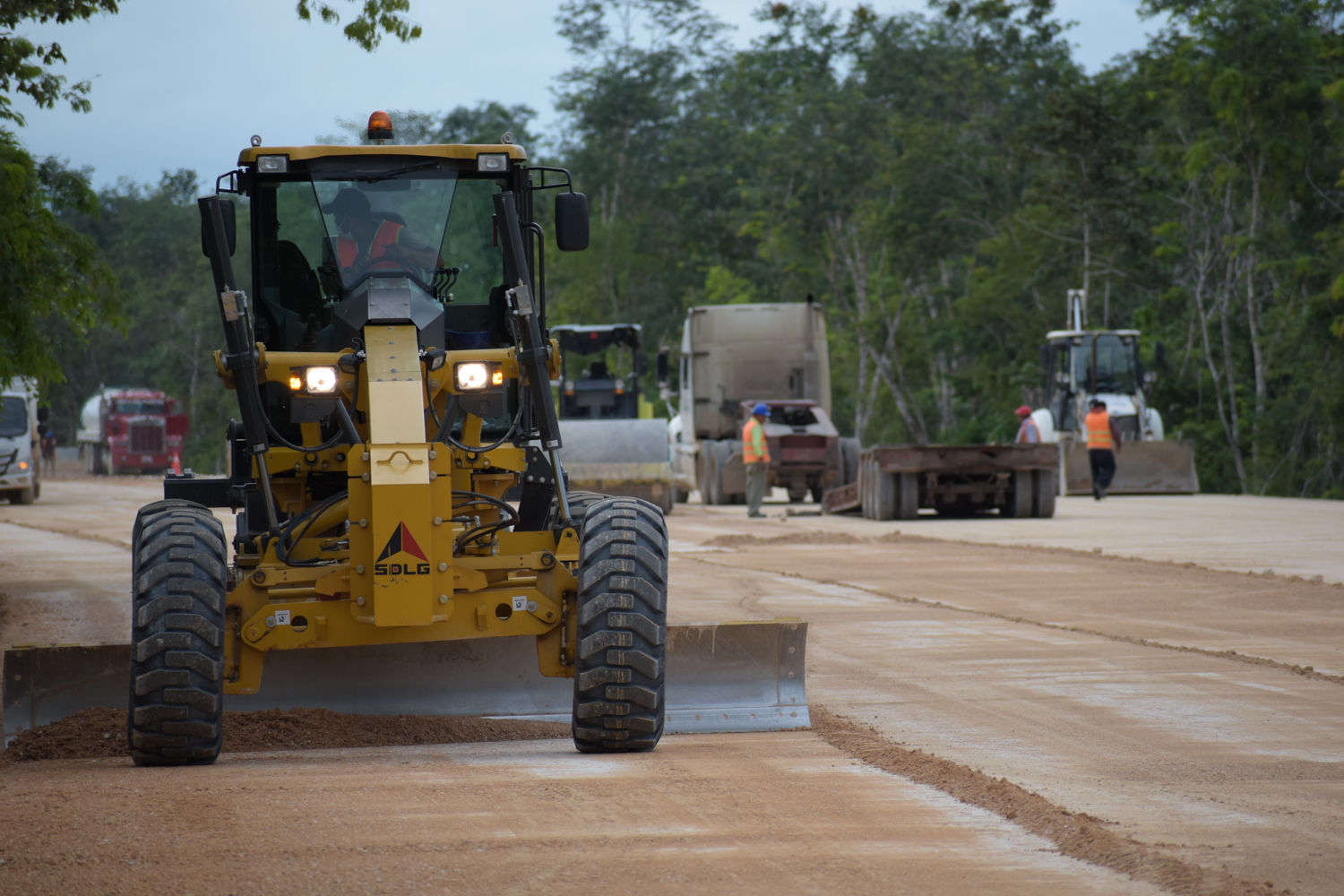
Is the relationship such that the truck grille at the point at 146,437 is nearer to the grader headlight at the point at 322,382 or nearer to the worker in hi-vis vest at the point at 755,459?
the worker in hi-vis vest at the point at 755,459

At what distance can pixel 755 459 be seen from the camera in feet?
84.1

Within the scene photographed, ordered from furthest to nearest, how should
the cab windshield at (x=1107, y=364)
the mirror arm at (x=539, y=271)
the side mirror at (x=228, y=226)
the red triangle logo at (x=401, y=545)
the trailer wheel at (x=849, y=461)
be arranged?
the cab windshield at (x=1107, y=364), the trailer wheel at (x=849, y=461), the mirror arm at (x=539, y=271), the side mirror at (x=228, y=226), the red triangle logo at (x=401, y=545)

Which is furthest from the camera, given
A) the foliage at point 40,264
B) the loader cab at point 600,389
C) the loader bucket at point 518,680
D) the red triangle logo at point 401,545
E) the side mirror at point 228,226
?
the loader cab at point 600,389

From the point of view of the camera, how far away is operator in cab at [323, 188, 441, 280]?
6992 mm

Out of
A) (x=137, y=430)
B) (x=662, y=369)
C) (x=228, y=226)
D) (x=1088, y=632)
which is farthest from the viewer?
(x=137, y=430)

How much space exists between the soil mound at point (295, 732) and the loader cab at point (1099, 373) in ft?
87.0

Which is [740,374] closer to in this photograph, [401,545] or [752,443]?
[752,443]

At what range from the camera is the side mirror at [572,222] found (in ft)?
22.6

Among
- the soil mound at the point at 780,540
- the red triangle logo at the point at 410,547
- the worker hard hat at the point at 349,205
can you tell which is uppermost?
the worker hard hat at the point at 349,205

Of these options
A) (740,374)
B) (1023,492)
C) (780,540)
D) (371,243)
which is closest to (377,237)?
(371,243)

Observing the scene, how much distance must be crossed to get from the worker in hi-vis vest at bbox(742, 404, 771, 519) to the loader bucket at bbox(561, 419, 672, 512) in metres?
2.11

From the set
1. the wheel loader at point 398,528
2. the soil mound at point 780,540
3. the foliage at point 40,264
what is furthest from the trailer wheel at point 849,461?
the wheel loader at point 398,528

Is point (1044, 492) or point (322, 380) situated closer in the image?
point (322, 380)

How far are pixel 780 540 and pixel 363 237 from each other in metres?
13.9
